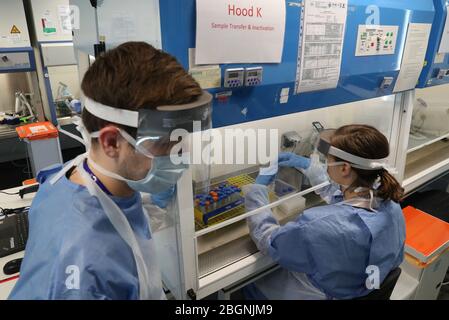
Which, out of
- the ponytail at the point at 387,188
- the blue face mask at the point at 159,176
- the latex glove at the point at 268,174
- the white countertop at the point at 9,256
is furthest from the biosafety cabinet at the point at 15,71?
the ponytail at the point at 387,188

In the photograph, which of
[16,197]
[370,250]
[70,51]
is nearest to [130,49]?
[370,250]

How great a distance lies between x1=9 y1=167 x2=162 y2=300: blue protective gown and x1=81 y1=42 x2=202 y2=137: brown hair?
0.23 meters

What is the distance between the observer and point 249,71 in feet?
3.71

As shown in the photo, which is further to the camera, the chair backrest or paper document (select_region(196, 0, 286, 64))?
the chair backrest

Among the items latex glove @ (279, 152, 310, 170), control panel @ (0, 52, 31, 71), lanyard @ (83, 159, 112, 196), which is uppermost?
control panel @ (0, 52, 31, 71)

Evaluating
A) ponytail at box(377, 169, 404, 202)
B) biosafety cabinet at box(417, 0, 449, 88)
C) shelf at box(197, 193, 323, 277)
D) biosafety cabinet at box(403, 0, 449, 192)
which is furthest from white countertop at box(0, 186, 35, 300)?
biosafety cabinet at box(417, 0, 449, 88)

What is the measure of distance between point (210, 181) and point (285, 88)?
0.60 meters

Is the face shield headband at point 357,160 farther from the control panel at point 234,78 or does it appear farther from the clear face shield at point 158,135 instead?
the clear face shield at point 158,135

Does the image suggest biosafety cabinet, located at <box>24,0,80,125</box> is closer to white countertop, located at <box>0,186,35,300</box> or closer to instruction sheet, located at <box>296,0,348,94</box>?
white countertop, located at <box>0,186,35,300</box>

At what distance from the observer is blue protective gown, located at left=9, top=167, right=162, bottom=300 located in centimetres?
71

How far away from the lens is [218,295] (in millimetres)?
1421

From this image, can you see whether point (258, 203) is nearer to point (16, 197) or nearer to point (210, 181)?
point (210, 181)

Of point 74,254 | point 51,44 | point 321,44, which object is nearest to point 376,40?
point 321,44

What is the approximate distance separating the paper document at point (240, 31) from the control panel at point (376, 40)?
0.49 m
